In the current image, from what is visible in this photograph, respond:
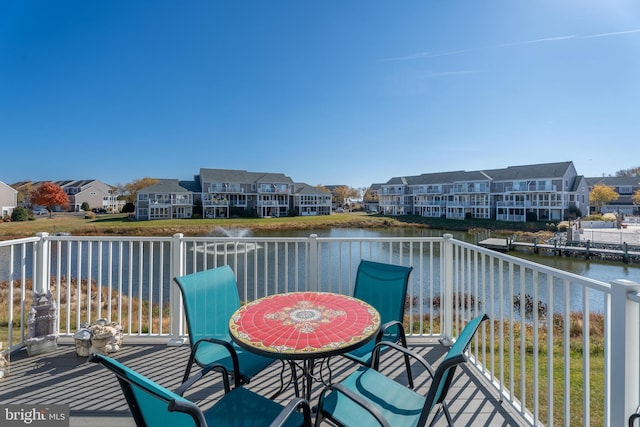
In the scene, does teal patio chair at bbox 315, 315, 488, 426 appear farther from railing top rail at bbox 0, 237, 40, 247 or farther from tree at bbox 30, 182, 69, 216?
tree at bbox 30, 182, 69, 216

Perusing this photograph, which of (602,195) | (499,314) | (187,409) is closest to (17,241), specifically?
(187,409)

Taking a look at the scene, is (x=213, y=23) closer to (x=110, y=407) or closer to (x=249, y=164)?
(x=110, y=407)

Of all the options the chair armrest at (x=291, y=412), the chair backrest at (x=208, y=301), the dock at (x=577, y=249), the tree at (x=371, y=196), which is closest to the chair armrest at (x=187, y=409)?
the chair armrest at (x=291, y=412)

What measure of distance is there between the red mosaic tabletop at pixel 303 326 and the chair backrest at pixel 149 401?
48cm

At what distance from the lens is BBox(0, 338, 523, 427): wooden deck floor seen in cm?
195

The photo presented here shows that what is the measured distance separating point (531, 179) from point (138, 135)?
3986 centimetres

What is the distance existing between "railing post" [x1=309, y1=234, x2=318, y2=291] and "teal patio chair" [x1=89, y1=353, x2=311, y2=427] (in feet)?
5.68

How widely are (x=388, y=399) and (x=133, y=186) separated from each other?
56.6 meters

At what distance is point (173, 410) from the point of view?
0.83 metres

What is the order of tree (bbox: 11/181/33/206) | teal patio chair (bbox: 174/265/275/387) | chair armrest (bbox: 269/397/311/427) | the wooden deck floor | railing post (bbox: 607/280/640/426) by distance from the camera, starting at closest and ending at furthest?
chair armrest (bbox: 269/397/311/427) < railing post (bbox: 607/280/640/426) < teal patio chair (bbox: 174/265/275/387) < the wooden deck floor < tree (bbox: 11/181/33/206)

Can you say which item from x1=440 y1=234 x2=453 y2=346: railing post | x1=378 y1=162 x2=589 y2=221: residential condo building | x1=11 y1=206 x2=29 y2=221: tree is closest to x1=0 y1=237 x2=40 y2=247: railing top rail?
x1=440 y1=234 x2=453 y2=346: railing post

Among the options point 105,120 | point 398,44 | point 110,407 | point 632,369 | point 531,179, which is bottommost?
point 110,407

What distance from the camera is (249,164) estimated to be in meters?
45.8

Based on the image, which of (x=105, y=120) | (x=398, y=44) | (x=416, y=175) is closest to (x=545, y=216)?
(x=416, y=175)
